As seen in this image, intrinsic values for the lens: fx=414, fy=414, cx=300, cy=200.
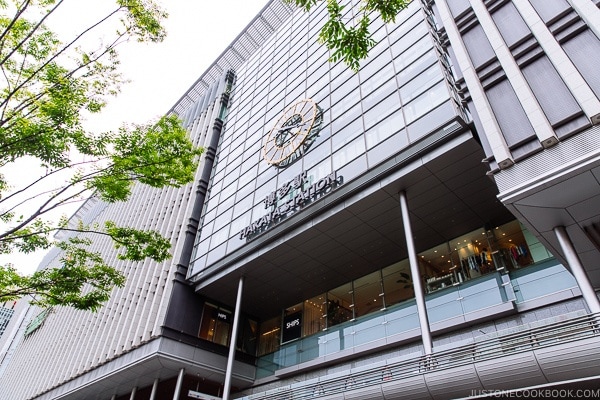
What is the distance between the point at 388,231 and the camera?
64.0ft

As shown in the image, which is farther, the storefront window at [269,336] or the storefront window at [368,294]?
the storefront window at [269,336]

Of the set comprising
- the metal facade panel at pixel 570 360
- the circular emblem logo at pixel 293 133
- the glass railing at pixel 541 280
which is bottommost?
the metal facade panel at pixel 570 360

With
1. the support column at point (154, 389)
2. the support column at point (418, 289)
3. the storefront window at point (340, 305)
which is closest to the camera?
the support column at point (418, 289)

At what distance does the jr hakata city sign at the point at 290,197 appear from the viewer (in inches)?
760

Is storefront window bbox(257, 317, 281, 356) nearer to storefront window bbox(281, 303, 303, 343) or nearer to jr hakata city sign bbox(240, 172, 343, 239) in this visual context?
storefront window bbox(281, 303, 303, 343)

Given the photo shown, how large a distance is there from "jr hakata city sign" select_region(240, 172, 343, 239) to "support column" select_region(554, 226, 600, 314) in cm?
920

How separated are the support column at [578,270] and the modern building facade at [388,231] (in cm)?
4

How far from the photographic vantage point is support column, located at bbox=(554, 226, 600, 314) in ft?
31.9

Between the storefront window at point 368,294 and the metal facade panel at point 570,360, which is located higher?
the storefront window at point 368,294

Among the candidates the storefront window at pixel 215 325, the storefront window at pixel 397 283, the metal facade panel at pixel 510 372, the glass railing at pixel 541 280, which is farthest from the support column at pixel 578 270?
the storefront window at pixel 215 325

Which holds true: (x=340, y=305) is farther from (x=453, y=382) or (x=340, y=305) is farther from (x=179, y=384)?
(x=453, y=382)

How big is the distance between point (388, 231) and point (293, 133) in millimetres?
8485

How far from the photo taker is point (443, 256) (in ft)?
66.5

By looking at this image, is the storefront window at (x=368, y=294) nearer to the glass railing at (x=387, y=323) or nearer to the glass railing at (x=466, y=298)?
the glass railing at (x=387, y=323)
